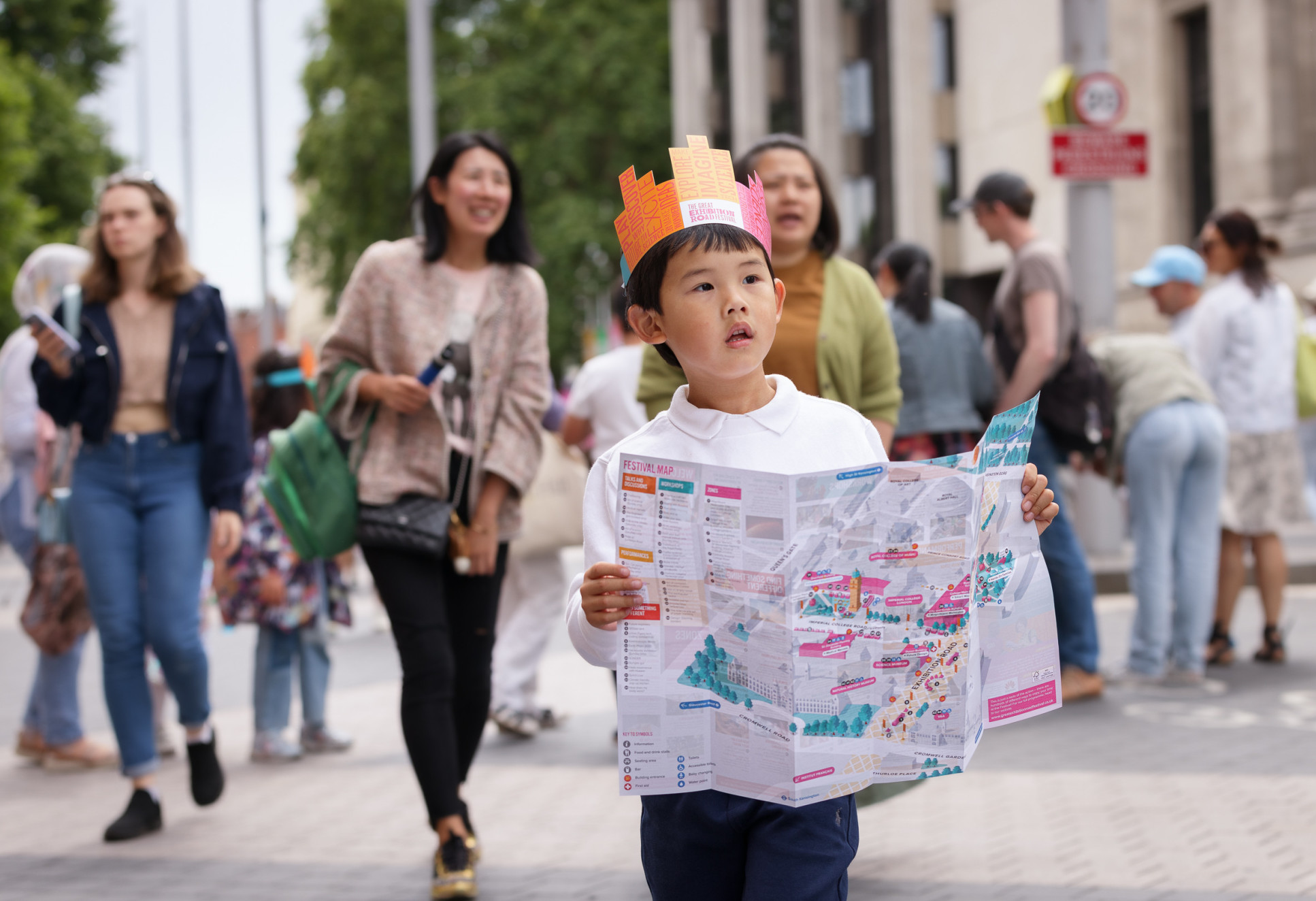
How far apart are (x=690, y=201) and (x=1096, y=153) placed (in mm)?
8064

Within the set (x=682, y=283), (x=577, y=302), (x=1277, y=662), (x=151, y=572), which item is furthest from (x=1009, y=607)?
(x=577, y=302)

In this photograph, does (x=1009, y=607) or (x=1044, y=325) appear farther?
(x=1044, y=325)

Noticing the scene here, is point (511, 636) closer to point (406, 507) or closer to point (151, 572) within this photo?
point (151, 572)

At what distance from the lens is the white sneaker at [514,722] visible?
258 inches

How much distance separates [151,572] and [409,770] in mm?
1491

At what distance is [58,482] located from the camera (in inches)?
214

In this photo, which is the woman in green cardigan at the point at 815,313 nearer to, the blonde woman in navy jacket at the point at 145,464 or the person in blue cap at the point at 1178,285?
the blonde woman in navy jacket at the point at 145,464

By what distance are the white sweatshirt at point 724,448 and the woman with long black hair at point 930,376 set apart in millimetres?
3736

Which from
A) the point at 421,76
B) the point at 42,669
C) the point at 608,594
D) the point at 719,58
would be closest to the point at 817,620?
the point at 608,594

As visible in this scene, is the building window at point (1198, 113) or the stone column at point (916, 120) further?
the stone column at point (916, 120)

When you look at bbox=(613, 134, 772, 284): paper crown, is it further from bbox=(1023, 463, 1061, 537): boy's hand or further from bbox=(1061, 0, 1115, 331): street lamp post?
bbox=(1061, 0, 1115, 331): street lamp post

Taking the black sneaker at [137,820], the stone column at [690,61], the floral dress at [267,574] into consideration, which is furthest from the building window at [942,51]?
the black sneaker at [137,820]

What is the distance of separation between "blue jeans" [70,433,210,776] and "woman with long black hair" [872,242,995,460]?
2.89m

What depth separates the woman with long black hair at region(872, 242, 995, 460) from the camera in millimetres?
6375
